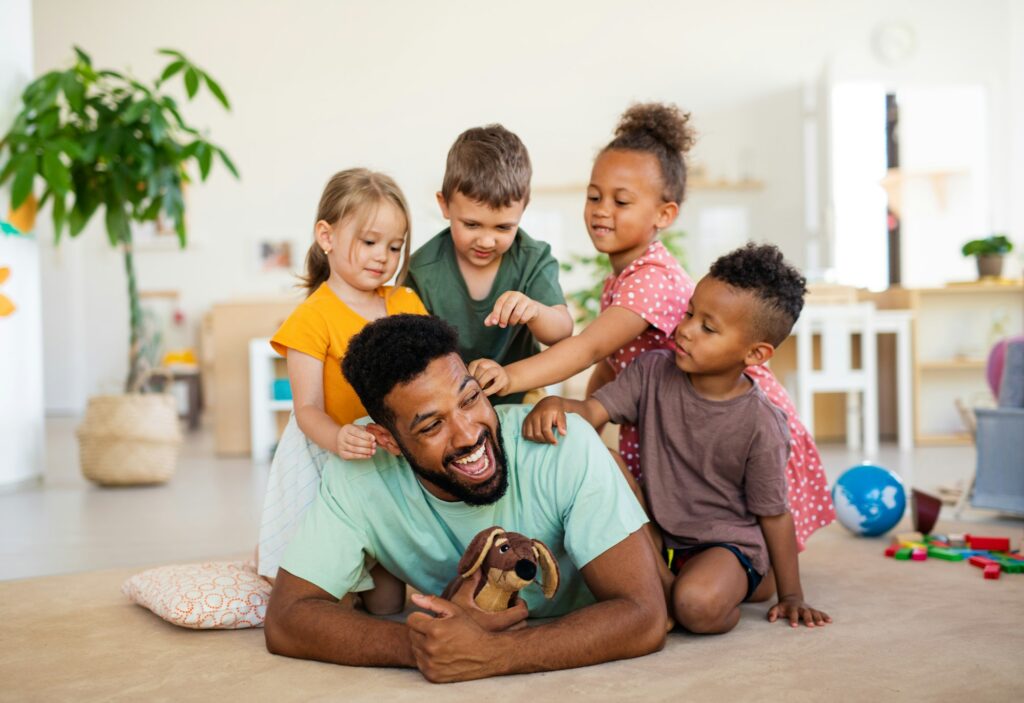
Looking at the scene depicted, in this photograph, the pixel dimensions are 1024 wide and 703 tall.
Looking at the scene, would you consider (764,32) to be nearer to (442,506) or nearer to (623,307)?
(623,307)

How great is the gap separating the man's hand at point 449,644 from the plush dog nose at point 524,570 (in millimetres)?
109

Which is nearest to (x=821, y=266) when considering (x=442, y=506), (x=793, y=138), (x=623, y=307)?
(x=793, y=138)

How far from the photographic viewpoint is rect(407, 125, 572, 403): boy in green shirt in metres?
2.20

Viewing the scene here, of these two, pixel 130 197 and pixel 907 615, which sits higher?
pixel 130 197

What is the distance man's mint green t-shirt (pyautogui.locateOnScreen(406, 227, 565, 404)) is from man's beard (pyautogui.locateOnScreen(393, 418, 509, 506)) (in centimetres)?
58

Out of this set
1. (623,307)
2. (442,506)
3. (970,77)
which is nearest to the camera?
(442,506)

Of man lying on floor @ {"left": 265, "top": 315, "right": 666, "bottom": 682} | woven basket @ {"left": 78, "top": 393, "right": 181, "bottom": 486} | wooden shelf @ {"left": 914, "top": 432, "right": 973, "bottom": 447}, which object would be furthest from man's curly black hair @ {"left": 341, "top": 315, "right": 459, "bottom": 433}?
wooden shelf @ {"left": 914, "top": 432, "right": 973, "bottom": 447}

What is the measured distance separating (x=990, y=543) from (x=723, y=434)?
3.74ft

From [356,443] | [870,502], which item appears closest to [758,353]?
[356,443]

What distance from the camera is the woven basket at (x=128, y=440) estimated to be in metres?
4.60

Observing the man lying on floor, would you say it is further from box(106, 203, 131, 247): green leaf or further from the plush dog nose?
box(106, 203, 131, 247): green leaf

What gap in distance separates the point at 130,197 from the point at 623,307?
10.0 ft

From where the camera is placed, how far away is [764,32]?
8.70m

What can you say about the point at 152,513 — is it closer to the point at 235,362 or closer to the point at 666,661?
the point at 235,362
